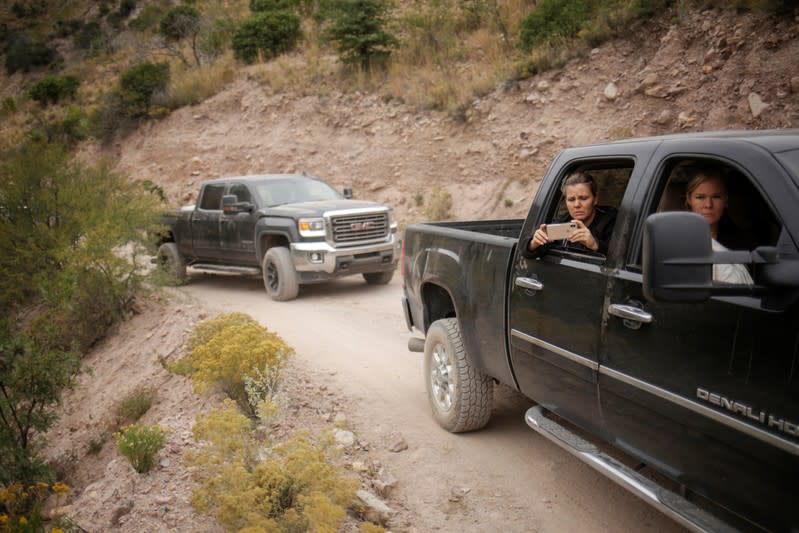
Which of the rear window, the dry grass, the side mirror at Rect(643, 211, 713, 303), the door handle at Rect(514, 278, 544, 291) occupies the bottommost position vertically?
the door handle at Rect(514, 278, 544, 291)

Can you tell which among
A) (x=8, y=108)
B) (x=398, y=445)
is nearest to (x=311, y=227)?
(x=398, y=445)

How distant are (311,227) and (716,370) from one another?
7.88m

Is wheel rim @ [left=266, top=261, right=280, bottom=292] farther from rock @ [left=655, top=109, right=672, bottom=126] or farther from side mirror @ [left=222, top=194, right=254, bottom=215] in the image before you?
rock @ [left=655, top=109, right=672, bottom=126]

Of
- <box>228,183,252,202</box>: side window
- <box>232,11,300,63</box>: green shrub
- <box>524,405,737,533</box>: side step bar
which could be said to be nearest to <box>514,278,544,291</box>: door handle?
<box>524,405,737,533</box>: side step bar

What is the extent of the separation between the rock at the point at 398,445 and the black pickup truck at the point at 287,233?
5228 mm

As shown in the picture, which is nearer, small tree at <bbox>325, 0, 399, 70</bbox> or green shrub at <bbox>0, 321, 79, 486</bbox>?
green shrub at <bbox>0, 321, 79, 486</bbox>

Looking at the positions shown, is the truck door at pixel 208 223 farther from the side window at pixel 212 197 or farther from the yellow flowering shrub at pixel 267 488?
the yellow flowering shrub at pixel 267 488

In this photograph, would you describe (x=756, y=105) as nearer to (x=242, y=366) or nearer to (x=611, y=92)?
(x=611, y=92)

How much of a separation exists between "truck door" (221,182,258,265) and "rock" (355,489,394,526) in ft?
23.7

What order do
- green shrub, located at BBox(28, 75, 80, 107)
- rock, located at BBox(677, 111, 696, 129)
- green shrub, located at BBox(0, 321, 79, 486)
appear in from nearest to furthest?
1. green shrub, located at BBox(0, 321, 79, 486)
2. rock, located at BBox(677, 111, 696, 129)
3. green shrub, located at BBox(28, 75, 80, 107)

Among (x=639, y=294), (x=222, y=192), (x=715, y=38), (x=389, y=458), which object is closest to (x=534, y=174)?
(x=715, y=38)

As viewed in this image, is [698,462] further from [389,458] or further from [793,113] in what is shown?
[793,113]

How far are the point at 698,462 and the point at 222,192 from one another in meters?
10.2

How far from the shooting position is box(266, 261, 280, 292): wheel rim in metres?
10.2
